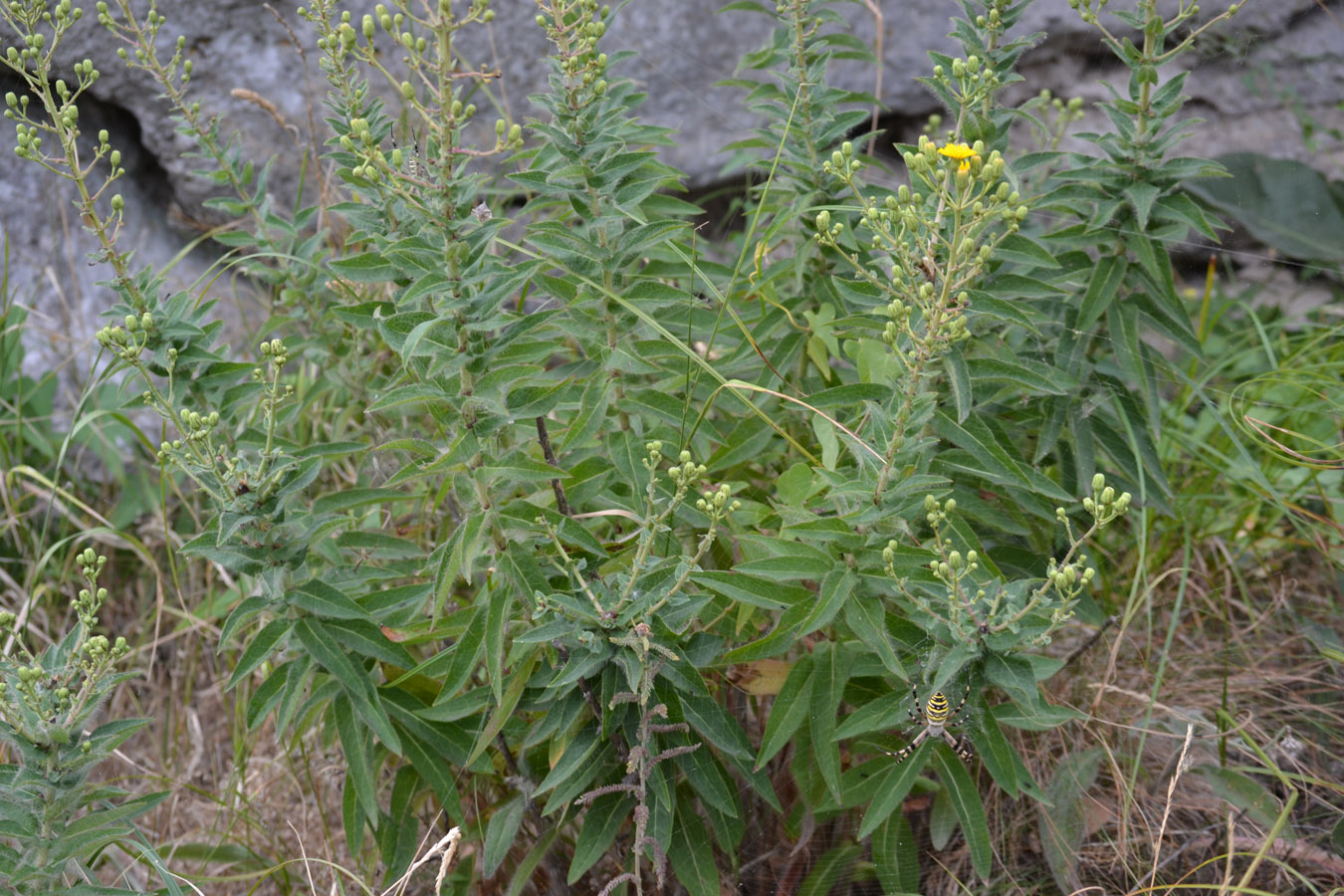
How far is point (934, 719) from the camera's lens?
1.74 metres

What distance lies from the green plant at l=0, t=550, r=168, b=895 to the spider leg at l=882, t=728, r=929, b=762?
4.31ft

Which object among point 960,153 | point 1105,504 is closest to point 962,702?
point 1105,504

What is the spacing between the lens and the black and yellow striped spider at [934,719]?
175cm

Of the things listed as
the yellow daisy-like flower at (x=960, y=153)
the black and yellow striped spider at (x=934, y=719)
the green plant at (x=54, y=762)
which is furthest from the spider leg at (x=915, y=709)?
the green plant at (x=54, y=762)

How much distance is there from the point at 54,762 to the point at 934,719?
1.43 meters

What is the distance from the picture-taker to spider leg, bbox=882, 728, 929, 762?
184 centimetres

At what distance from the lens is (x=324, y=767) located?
246cm

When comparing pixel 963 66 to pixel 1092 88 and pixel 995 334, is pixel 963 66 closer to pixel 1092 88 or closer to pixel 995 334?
pixel 995 334

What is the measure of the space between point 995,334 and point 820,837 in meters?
1.11

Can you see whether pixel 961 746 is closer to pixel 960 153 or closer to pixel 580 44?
pixel 960 153

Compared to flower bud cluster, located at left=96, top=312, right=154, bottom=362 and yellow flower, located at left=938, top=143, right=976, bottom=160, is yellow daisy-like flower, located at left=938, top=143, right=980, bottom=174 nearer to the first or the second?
yellow flower, located at left=938, top=143, right=976, bottom=160

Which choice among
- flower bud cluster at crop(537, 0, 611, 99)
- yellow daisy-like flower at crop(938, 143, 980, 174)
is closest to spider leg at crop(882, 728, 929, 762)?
yellow daisy-like flower at crop(938, 143, 980, 174)

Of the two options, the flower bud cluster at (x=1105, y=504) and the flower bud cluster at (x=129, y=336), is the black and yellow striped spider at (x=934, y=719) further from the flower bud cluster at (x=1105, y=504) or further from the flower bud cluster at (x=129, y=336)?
the flower bud cluster at (x=129, y=336)

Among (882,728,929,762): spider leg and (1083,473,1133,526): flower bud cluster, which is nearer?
(1083,473,1133,526): flower bud cluster
